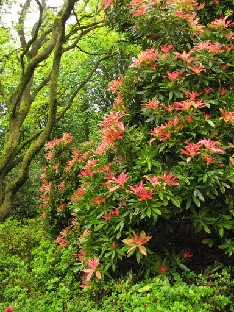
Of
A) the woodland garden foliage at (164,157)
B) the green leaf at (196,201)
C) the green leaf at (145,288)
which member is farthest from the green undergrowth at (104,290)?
the green leaf at (196,201)

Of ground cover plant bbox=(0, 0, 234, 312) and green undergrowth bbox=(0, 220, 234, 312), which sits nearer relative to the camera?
green undergrowth bbox=(0, 220, 234, 312)

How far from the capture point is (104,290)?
298 centimetres

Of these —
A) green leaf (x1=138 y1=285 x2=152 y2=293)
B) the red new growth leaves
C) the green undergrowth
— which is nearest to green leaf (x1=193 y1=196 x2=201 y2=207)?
the red new growth leaves

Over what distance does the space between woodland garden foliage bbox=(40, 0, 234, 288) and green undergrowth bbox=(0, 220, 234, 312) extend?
0.16m

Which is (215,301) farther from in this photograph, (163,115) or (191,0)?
(191,0)

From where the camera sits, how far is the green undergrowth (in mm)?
2414

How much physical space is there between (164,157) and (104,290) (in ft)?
4.29

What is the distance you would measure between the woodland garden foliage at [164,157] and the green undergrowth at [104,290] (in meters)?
0.16

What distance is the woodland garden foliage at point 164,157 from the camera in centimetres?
271

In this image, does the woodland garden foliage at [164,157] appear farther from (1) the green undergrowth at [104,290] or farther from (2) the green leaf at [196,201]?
(1) the green undergrowth at [104,290]

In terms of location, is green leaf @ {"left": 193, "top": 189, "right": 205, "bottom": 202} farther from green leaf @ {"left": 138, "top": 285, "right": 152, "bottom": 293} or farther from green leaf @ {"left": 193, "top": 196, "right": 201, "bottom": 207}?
green leaf @ {"left": 138, "top": 285, "right": 152, "bottom": 293}

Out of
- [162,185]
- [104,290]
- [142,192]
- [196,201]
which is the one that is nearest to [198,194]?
[196,201]

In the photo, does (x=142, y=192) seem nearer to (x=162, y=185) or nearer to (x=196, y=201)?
(x=162, y=185)

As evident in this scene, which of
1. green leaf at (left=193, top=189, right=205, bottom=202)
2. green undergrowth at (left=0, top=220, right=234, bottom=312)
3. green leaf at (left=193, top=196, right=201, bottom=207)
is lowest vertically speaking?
green undergrowth at (left=0, top=220, right=234, bottom=312)
